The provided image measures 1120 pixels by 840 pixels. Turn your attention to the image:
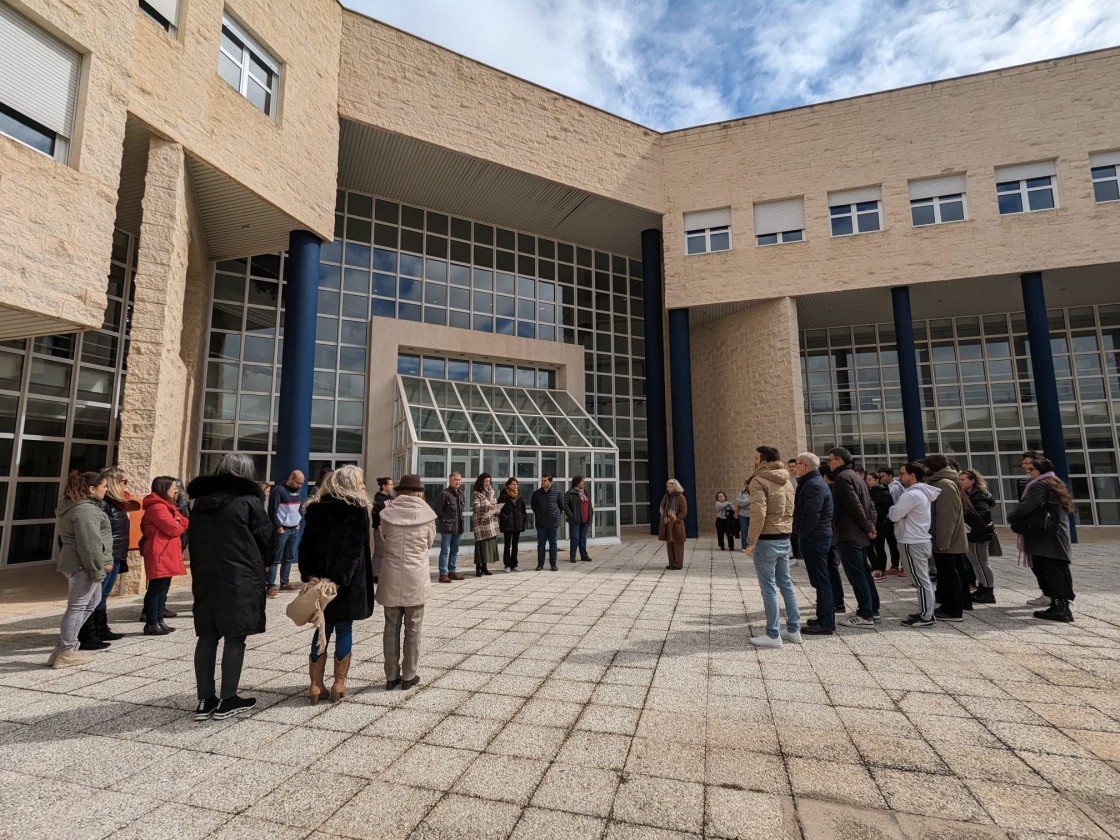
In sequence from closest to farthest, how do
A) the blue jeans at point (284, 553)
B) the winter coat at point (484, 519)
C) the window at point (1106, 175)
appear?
the blue jeans at point (284, 553)
the winter coat at point (484, 519)
the window at point (1106, 175)

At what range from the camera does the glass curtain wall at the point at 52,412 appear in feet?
33.5

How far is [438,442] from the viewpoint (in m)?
12.2

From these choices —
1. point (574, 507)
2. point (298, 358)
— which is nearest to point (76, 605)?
point (574, 507)

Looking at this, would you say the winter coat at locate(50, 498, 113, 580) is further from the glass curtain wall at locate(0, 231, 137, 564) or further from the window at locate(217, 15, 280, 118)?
the window at locate(217, 15, 280, 118)

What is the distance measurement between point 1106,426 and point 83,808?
24617 millimetres

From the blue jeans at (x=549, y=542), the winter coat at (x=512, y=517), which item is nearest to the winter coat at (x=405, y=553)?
the winter coat at (x=512, y=517)

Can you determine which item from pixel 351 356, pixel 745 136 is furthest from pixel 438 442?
pixel 745 136

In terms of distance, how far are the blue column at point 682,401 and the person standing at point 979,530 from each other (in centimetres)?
990

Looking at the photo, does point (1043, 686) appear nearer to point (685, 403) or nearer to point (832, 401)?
point (685, 403)

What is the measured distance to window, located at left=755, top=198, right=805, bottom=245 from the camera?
1612 cm

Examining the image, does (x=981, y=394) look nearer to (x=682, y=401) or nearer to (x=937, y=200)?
(x=937, y=200)

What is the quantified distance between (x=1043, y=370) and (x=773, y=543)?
15121 millimetres

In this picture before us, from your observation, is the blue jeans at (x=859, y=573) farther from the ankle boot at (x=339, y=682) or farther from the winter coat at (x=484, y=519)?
the winter coat at (x=484, y=519)

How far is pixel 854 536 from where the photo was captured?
5.39m
